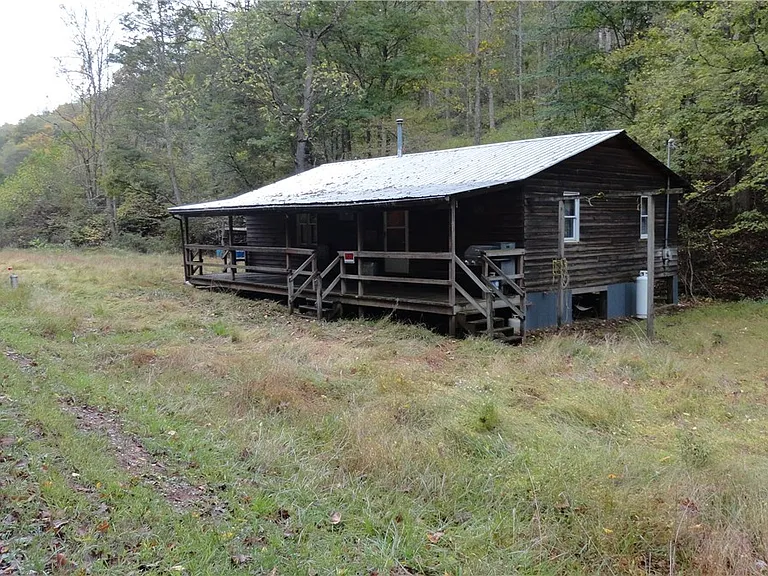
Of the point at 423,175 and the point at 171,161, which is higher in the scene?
the point at 171,161

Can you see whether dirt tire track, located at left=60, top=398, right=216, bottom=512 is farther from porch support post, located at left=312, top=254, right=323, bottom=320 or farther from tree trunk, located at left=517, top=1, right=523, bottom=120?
tree trunk, located at left=517, top=1, right=523, bottom=120

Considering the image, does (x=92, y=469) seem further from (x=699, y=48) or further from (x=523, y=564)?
(x=699, y=48)

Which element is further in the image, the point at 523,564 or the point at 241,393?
the point at 241,393

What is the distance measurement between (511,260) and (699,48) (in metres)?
8.84

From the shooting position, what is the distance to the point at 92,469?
4.58 m

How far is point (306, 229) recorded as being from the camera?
60.5 feet

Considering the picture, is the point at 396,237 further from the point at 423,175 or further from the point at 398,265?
the point at 423,175

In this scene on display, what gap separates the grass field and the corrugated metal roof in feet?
13.4

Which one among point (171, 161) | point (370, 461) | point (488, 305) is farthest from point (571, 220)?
point (171, 161)

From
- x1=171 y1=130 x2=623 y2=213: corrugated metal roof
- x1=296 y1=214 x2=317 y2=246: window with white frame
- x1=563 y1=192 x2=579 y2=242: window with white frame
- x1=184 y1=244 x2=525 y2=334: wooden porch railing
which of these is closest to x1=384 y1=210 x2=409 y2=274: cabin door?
x1=184 y1=244 x2=525 y2=334: wooden porch railing

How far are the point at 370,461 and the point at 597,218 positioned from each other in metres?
11.7

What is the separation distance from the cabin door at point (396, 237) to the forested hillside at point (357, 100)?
26.9ft

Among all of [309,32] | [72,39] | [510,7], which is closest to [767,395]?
[309,32]

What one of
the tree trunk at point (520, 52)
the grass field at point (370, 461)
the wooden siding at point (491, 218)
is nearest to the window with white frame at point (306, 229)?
the wooden siding at point (491, 218)
